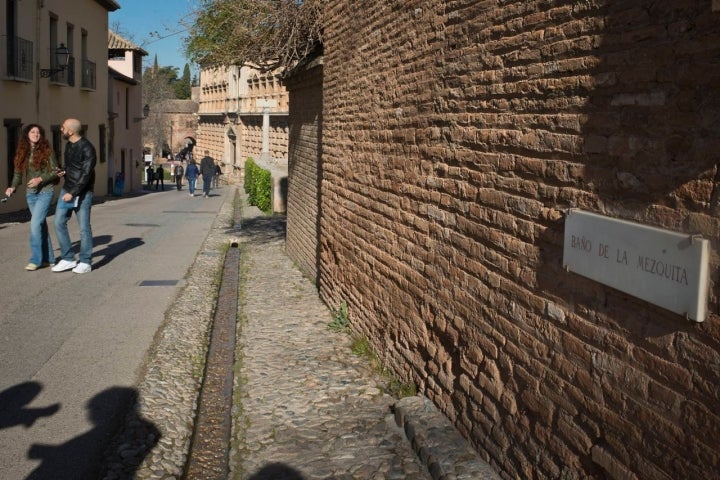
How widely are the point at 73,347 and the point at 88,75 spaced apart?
80.7 feet

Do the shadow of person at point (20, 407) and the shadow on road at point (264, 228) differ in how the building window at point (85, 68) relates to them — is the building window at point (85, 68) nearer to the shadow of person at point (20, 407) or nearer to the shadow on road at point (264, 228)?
the shadow on road at point (264, 228)

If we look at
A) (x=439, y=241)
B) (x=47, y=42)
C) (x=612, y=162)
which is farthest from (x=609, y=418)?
(x=47, y=42)

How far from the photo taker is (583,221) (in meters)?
3.27

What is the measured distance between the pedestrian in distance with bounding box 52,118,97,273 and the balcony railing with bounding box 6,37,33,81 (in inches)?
468

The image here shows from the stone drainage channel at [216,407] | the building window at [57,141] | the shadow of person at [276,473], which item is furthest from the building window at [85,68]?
the shadow of person at [276,473]

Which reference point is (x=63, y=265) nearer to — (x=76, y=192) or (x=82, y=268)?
(x=82, y=268)

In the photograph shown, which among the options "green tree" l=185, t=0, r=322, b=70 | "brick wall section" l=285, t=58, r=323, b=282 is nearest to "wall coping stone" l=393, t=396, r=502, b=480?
"brick wall section" l=285, t=58, r=323, b=282

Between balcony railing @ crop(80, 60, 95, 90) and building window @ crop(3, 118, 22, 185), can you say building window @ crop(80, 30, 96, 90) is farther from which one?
building window @ crop(3, 118, 22, 185)

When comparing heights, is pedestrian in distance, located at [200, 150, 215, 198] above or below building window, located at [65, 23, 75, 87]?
below

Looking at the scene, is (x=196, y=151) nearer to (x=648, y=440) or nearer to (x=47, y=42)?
(x=47, y=42)

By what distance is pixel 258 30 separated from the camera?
11055 mm

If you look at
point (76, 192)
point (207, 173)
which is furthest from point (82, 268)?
point (207, 173)

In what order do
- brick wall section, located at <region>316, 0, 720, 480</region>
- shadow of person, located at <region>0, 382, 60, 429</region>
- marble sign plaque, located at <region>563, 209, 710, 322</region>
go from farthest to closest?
1. shadow of person, located at <region>0, 382, 60, 429</region>
2. brick wall section, located at <region>316, 0, 720, 480</region>
3. marble sign plaque, located at <region>563, 209, 710, 322</region>

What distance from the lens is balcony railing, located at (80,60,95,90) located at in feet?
95.2
